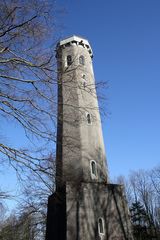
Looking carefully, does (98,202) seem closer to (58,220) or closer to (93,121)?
(58,220)

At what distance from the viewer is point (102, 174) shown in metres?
16.4

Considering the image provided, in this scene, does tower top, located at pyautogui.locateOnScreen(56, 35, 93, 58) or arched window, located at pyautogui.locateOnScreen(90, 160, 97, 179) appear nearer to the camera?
arched window, located at pyautogui.locateOnScreen(90, 160, 97, 179)

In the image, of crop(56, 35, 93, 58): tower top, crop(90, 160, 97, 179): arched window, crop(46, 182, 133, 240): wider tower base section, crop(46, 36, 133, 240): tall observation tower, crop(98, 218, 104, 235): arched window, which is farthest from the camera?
crop(56, 35, 93, 58): tower top

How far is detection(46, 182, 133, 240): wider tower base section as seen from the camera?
13789 millimetres

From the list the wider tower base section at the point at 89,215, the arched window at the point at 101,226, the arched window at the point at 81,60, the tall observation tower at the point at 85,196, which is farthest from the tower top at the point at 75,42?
the arched window at the point at 101,226

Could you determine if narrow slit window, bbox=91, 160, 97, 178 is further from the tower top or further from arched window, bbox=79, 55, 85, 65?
the tower top

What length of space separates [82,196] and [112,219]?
204 centimetres

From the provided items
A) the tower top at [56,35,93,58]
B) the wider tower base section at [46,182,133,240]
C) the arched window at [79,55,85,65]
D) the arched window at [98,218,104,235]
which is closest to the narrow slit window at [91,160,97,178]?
the wider tower base section at [46,182,133,240]

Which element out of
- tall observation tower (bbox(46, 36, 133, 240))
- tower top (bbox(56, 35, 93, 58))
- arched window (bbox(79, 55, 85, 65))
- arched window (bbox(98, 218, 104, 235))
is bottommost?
arched window (bbox(98, 218, 104, 235))

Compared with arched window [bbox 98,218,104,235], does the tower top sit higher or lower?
higher

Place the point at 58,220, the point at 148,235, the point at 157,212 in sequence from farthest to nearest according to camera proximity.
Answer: the point at 157,212, the point at 148,235, the point at 58,220

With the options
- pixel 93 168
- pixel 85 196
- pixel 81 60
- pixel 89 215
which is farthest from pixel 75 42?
pixel 89 215

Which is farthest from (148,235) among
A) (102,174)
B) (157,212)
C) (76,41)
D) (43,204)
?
(76,41)

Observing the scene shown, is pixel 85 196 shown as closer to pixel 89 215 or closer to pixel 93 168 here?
pixel 89 215
